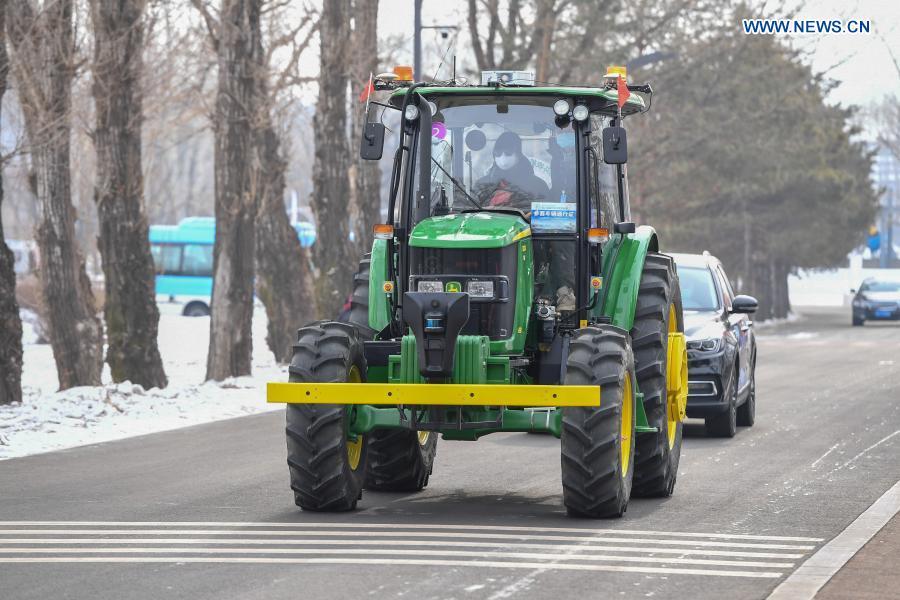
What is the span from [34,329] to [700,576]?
145ft

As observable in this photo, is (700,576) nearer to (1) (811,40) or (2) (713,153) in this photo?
(1) (811,40)

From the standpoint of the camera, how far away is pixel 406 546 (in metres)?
9.83

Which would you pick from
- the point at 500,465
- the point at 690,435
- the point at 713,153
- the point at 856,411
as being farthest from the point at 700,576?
the point at 713,153

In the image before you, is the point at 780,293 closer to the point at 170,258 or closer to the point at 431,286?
the point at 170,258

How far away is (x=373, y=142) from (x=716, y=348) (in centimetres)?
631

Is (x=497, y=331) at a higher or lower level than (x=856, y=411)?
higher

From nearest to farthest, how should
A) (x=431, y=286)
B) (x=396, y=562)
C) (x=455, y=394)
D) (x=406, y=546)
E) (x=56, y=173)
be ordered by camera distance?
(x=396, y=562)
(x=406, y=546)
(x=455, y=394)
(x=431, y=286)
(x=56, y=173)

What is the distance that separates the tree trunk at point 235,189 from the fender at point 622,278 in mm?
14620

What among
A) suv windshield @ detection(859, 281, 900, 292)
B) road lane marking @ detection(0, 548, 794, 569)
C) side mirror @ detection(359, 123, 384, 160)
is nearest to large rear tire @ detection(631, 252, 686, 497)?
side mirror @ detection(359, 123, 384, 160)

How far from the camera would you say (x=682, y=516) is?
1130cm

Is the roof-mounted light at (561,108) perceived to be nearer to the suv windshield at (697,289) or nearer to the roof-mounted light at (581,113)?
the roof-mounted light at (581,113)

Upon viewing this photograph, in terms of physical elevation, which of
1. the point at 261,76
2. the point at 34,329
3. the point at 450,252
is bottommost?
the point at 34,329

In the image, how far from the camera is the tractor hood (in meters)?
11.1
